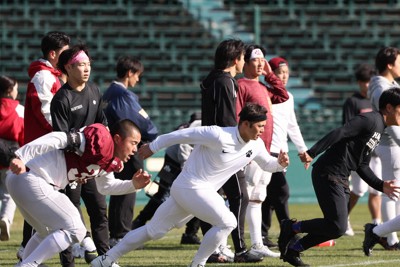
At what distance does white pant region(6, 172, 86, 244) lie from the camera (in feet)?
22.4

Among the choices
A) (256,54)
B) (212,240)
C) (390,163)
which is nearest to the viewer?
Answer: (212,240)

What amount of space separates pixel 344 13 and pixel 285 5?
143 cm

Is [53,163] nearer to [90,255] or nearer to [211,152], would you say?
[211,152]

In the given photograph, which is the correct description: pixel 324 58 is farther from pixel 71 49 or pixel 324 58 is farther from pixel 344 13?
pixel 71 49

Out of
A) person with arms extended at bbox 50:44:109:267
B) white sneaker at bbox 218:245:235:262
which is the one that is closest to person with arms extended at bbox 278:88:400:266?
white sneaker at bbox 218:245:235:262

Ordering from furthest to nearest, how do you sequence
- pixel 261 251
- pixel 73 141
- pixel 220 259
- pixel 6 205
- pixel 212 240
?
pixel 6 205 → pixel 261 251 → pixel 220 259 → pixel 212 240 → pixel 73 141

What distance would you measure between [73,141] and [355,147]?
8.30ft

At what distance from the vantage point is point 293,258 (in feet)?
26.8

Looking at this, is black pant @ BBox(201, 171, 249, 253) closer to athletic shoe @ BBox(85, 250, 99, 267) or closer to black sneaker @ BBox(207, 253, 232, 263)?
black sneaker @ BBox(207, 253, 232, 263)

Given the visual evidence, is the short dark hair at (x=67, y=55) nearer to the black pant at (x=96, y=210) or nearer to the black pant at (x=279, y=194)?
the black pant at (x=96, y=210)

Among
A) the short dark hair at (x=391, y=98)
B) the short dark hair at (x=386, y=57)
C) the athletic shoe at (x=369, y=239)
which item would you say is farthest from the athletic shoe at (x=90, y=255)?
the short dark hair at (x=386, y=57)

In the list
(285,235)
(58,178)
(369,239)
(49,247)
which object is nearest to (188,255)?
Answer: (285,235)

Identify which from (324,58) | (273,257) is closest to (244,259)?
(273,257)

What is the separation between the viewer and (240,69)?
880cm
